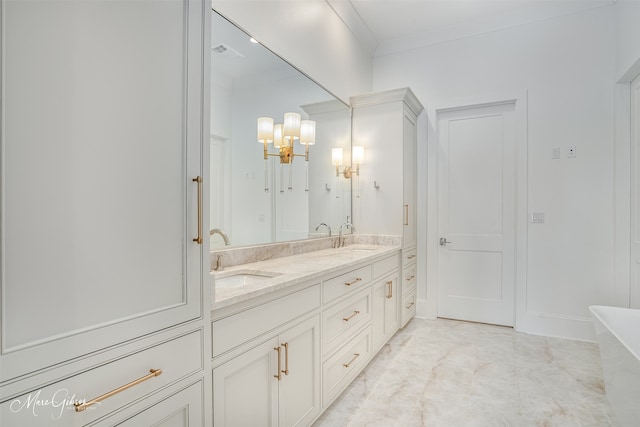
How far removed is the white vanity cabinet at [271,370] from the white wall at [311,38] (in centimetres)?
163

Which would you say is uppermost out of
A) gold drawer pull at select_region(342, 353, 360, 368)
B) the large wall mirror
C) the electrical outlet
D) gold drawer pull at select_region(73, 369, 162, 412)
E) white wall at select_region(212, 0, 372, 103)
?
white wall at select_region(212, 0, 372, 103)

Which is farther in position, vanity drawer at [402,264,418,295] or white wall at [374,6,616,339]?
vanity drawer at [402,264,418,295]

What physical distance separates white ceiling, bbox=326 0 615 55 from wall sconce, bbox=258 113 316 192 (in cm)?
124

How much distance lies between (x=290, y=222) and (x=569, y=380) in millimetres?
2237

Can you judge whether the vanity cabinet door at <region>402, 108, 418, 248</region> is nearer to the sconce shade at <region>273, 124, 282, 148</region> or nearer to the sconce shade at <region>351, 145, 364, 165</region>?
the sconce shade at <region>351, 145, 364, 165</region>

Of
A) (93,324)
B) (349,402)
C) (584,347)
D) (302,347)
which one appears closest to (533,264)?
(584,347)

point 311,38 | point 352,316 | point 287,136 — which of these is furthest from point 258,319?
point 311,38

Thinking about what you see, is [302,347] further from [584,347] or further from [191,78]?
[584,347]

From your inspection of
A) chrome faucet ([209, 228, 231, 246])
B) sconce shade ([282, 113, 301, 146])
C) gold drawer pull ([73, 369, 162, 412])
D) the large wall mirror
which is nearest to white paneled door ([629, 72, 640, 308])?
the large wall mirror

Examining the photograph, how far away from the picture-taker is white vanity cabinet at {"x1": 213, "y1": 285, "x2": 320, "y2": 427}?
1235mm

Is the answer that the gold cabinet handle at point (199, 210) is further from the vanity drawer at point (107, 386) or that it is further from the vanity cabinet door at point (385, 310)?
the vanity cabinet door at point (385, 310)

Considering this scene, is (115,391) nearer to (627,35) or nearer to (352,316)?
(352,316)

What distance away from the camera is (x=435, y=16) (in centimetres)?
348

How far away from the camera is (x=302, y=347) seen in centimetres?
168
